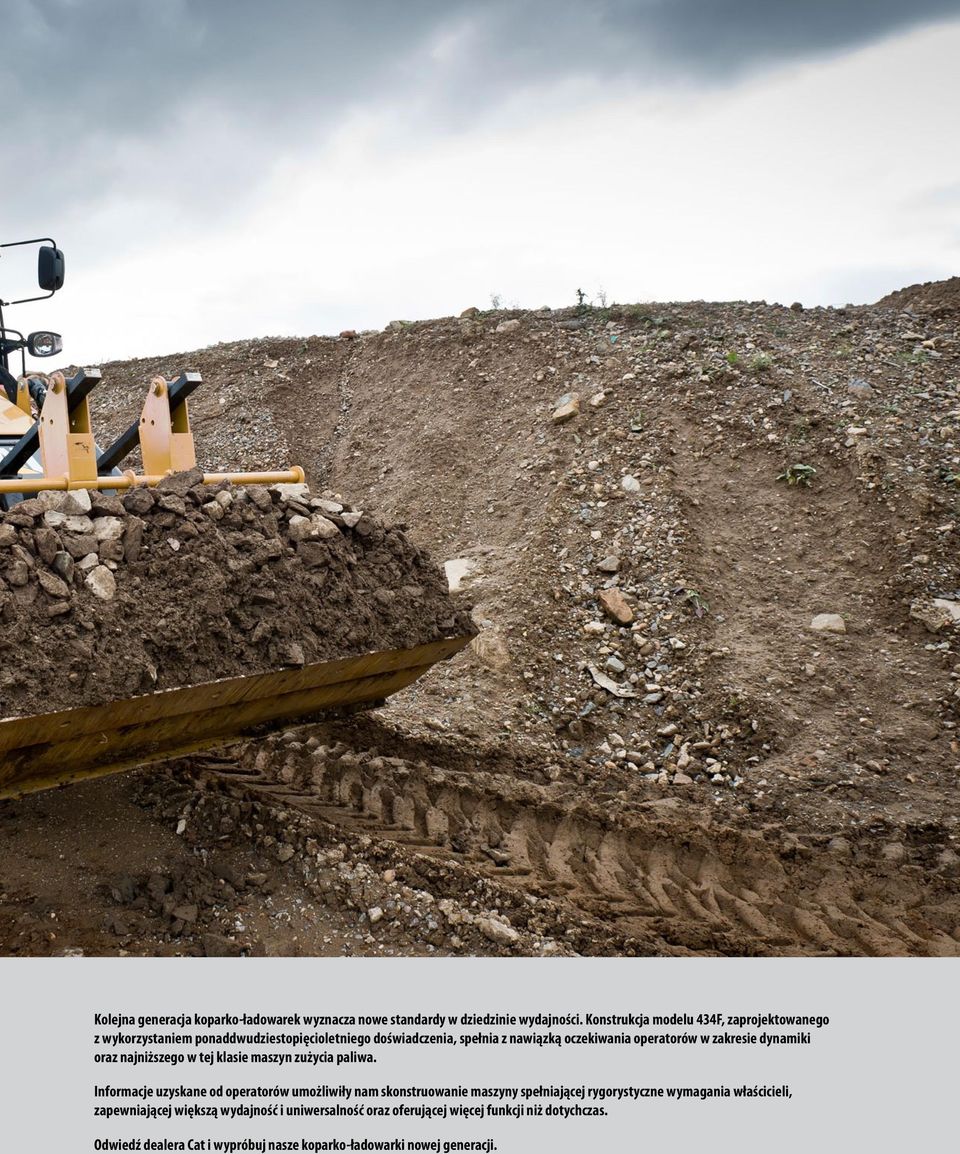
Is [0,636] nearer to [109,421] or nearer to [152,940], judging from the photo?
[152,940]

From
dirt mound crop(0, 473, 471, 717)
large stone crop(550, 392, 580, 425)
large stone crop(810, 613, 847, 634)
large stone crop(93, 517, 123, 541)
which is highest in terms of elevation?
large stone crop(550, 392, 580, 425)

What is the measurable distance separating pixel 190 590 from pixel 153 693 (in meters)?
0.48

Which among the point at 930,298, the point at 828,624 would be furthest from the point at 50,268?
the point at 930,298

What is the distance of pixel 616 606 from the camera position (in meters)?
7.10

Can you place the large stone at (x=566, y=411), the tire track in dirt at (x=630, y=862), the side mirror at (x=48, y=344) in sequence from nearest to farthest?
the tire track in dirt at (x=630, y=862), the side mirror at (x=48, y=344), the large stone at (x=566, y=411)

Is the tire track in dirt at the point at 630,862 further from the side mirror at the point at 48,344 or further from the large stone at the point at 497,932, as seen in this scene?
the side mirror at the point at 48,344

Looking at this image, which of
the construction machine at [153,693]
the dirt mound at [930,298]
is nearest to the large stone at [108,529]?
the construction machine at [153,693]

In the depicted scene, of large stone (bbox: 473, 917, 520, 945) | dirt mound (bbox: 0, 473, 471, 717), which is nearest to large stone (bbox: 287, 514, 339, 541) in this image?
dirt mound (bbox: 0, 473, 471, 717)

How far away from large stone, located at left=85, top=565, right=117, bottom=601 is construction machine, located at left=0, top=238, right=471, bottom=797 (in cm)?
45

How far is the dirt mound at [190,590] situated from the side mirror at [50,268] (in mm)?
2746

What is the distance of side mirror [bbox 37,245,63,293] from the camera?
6.48m

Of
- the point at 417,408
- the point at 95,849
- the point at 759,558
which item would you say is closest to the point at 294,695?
the point at 95,849

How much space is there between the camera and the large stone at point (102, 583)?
4078 mm

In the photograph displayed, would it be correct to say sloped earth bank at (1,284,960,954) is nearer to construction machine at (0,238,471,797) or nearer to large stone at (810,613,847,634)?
large stone at (810,613,847,634)
